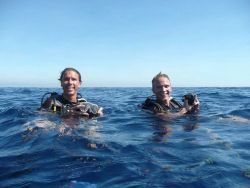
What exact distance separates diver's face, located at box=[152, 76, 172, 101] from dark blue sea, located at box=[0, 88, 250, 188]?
1100 millimetres

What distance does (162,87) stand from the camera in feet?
28.9

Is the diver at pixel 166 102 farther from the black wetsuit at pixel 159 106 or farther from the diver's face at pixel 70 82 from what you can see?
the diver's face at pixel 70 82

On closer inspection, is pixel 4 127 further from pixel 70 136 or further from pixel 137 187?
pixel 137 187

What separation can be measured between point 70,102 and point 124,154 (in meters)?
4.16

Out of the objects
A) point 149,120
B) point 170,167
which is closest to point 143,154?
point 170,167

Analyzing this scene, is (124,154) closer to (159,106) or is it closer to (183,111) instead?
(159,106)

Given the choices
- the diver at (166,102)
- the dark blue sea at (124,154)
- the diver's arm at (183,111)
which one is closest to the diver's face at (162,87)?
the diver at (166,102)

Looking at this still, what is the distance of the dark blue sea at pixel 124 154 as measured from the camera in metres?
4.04

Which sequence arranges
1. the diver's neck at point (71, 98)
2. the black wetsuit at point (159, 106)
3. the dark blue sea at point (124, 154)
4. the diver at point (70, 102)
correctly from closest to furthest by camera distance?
1. the dark blue sea at point (124, 154)
2. the diver at point (70, 102)
3. the diver's neck at point (71, 98)
4. the black wetsuit at point (159, 106)

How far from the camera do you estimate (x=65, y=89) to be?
8820mm

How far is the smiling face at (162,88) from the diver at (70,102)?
5.44 feet

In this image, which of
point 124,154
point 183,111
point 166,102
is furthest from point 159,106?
point 124,154

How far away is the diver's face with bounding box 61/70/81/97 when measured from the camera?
8.63 metres

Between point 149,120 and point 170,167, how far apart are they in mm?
4128
